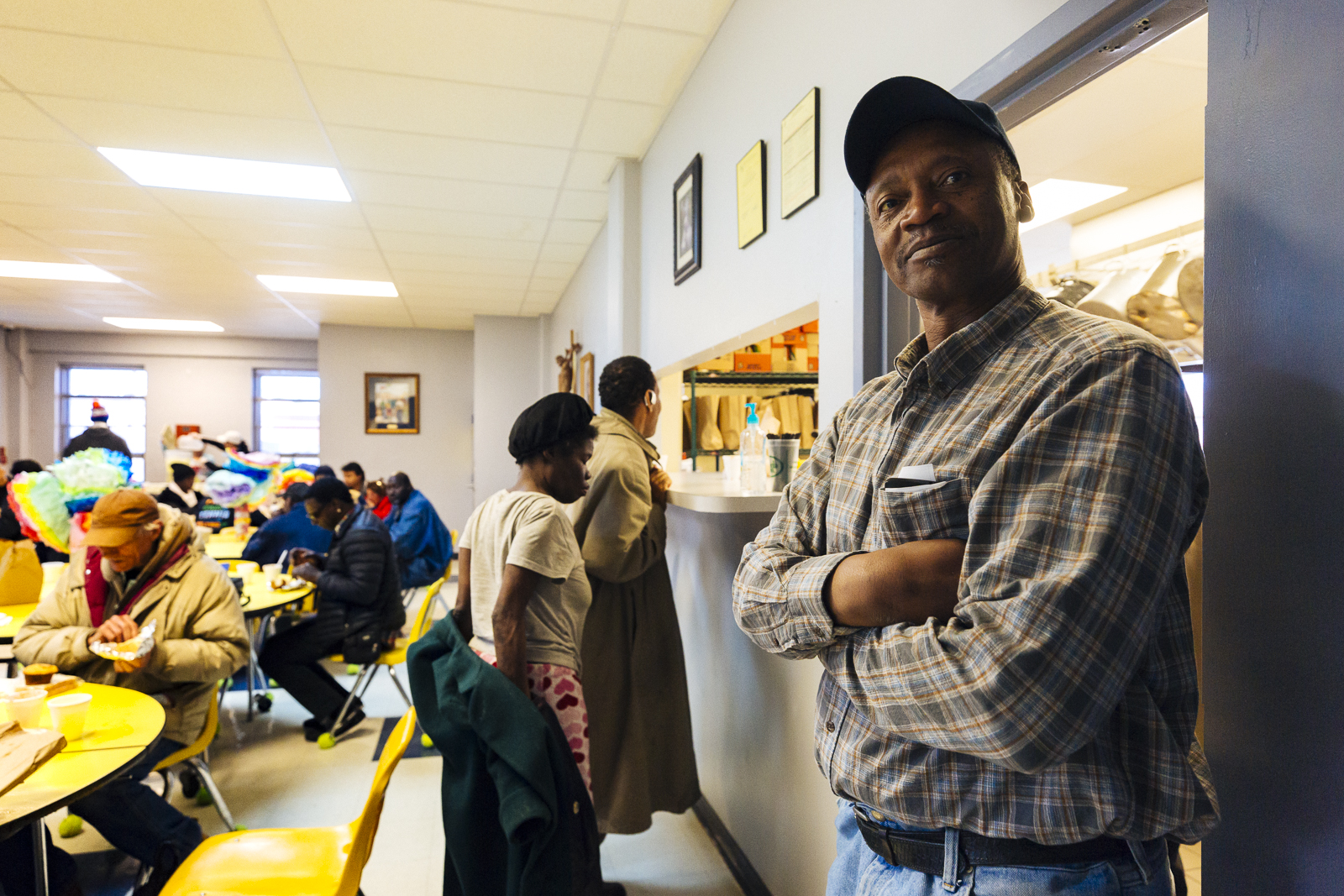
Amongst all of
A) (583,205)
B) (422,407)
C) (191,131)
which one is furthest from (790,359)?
(422,407)

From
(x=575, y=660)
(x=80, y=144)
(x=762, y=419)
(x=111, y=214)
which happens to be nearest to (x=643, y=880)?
(x=575, y=660)

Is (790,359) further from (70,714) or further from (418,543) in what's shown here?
(418,543)

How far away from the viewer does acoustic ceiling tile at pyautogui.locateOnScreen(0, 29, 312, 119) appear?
272cm

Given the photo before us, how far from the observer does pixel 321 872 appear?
165 centimetres

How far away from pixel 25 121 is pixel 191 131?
0.69 metres

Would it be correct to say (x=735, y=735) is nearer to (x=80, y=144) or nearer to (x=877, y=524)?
(x=877, y=524)

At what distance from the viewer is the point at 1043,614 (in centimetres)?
63

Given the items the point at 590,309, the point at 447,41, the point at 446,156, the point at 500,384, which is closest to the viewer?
the point at 447,41

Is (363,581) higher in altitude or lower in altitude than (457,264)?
lower

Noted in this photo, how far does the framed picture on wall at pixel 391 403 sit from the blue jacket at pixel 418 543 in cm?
438

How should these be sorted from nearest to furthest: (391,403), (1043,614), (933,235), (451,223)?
(1043,614) < (933,235) < (451,223) < (391,403)

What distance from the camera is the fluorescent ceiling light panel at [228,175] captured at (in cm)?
381

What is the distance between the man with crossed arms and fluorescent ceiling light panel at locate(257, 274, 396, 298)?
667 cm

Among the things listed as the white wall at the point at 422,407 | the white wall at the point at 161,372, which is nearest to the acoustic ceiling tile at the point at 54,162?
the white wall at the point at 422,407
